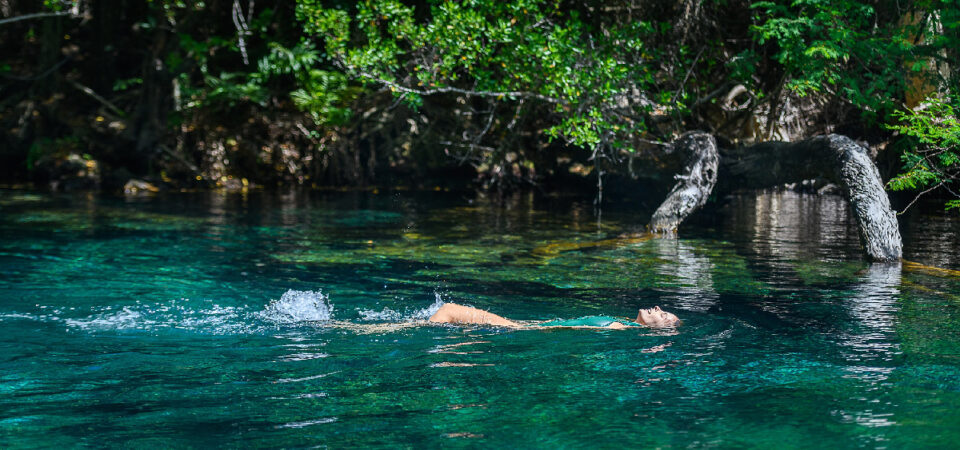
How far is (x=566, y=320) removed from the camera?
8797 mm

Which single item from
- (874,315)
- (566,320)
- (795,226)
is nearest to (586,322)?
(566,320)

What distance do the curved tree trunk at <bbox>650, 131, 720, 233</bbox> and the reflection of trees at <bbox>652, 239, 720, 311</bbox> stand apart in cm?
78

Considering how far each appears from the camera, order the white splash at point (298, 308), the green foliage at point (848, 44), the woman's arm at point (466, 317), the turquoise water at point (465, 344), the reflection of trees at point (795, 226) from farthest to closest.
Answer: the green foliage at point (848, 44) < the reflection of trees at point (795, 226) < the white splash at point (298, 308) < the woman's arm at point (466, 317) < the turquoise water at point (465, 344)

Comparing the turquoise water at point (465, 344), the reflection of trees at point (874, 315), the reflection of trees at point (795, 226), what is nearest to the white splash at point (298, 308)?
the turquoise water at point (465, 344)

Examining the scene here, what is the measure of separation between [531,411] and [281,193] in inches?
831

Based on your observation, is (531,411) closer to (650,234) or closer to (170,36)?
(650,234)

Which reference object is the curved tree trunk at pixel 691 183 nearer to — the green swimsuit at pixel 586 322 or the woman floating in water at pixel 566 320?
the woman floating in water at pixel 566 320

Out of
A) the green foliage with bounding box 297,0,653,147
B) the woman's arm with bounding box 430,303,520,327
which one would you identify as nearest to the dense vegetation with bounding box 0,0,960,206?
the green foliage with bounding box 297,0,653,147

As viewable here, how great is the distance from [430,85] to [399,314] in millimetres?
9973

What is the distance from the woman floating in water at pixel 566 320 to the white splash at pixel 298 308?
1407 millimetres

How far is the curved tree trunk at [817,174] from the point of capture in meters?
13.8

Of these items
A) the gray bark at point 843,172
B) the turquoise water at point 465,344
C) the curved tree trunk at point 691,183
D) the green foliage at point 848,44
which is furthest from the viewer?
the curved tree trunk at point 691,183

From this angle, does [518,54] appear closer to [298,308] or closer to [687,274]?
[687,274]

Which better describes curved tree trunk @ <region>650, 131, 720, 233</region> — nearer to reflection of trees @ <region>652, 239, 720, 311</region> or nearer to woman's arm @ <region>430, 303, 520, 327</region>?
reflection of trees @ <region>652, 239, 720, 311</region>
